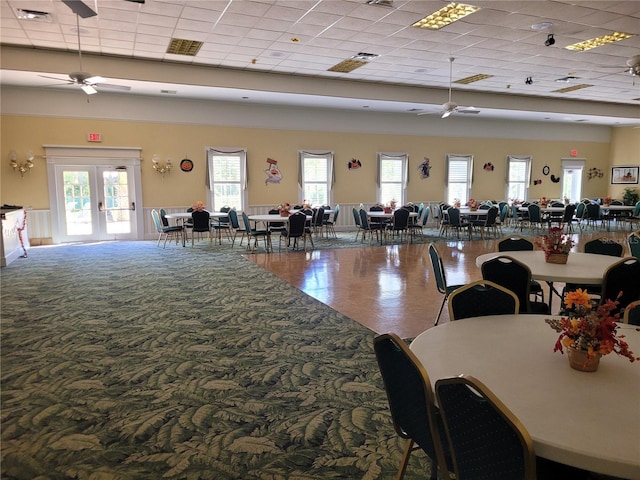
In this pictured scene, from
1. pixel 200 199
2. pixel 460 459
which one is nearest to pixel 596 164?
pixel 200 199

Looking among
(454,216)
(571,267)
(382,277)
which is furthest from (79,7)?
(454,216)

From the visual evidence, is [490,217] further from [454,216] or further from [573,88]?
[573,88]

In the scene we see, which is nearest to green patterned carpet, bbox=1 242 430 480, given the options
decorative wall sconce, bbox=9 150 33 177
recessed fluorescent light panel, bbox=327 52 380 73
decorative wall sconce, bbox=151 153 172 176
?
recessed fluorescent light panel, bbox=327 52 380 73

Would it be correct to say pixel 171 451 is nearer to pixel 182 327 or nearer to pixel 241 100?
pixel 182 327

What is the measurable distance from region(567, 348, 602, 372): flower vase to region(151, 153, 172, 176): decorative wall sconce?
11528 millimetres

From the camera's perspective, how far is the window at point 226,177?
40.7 feet

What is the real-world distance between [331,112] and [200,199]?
476 centimetres

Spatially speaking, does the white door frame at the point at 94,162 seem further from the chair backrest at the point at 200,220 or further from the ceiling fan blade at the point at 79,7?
the ceiling fan blade at the point at 79,7

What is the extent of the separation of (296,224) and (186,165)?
4471 mm

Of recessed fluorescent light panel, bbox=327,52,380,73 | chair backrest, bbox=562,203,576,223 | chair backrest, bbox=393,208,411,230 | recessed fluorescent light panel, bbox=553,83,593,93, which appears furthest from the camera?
chair backrest, bbox=562,203,576,223

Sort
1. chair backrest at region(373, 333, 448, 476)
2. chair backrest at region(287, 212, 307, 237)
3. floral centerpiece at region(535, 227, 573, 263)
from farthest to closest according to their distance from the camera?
chair backrest at region(287, 212, 307, 237)
floral centerpiece at region(535, 227, 573, 263)
chair backrest at region(373, 333, 448, 476)

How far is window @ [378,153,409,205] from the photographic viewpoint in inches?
574

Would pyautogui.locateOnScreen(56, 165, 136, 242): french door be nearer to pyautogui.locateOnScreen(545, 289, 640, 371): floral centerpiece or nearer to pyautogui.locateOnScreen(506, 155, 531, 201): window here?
pyautogui.locateOnScreen(545, 289, 640, 371): floral centerpiece

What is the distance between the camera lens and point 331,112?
13.6 m
